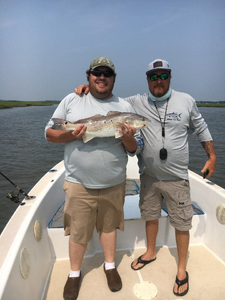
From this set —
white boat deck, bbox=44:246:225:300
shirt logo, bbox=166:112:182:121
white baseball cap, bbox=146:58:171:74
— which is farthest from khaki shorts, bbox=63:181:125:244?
white baseball cap, bbox=146:58:171:74

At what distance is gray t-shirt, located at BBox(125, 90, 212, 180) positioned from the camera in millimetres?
2744

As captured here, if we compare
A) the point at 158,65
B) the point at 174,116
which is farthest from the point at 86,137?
the point at 158,65

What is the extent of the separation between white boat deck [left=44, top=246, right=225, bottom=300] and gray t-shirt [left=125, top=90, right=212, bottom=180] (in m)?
1.39

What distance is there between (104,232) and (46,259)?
97cm

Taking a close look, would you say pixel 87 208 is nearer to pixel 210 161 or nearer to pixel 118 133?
pixel 118 133

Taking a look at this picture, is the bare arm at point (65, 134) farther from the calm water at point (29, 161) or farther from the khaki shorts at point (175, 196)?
the calm water at point (29, 161)

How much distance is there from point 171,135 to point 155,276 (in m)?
1.94

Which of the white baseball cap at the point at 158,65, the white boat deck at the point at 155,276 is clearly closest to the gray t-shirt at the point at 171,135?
the white baseball cap at the point at 158,65

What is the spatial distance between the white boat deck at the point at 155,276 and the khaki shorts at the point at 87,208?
707 mm

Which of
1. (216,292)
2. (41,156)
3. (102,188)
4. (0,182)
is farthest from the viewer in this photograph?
(41,156)

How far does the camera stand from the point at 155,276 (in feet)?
9.93

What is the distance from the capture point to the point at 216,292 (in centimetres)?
276

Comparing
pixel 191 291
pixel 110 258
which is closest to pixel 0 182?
pixel 110 258

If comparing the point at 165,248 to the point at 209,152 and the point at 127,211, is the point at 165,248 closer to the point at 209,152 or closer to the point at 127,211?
the point at 127,211
